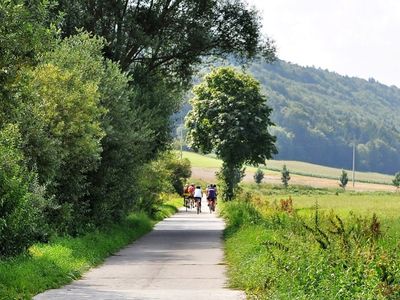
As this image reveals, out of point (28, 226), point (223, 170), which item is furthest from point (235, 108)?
point (28, 226)

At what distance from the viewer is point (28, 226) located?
59.3 feet

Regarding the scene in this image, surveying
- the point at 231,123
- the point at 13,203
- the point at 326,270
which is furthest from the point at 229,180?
the point at 326,270

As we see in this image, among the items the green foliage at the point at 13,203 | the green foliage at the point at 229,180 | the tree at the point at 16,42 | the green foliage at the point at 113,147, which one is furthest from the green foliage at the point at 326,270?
the green foliage at the point at 229,180

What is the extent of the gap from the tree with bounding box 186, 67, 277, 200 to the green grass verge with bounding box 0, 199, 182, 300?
35.7 m

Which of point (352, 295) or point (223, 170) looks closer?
point (352, 295)

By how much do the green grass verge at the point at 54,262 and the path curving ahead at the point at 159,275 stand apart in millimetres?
307

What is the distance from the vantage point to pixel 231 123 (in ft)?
213

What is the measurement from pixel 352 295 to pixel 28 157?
12736 mm

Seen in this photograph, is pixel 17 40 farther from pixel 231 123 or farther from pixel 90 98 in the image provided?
pixel 231 123

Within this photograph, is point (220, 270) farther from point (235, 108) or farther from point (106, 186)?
point (235, 108)

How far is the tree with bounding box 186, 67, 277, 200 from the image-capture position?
64688 millimetres

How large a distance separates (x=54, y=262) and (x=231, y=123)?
155 ft

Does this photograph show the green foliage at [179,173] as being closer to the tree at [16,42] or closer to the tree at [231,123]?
the tree at [231,123]

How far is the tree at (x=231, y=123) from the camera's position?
6469 centimetres
